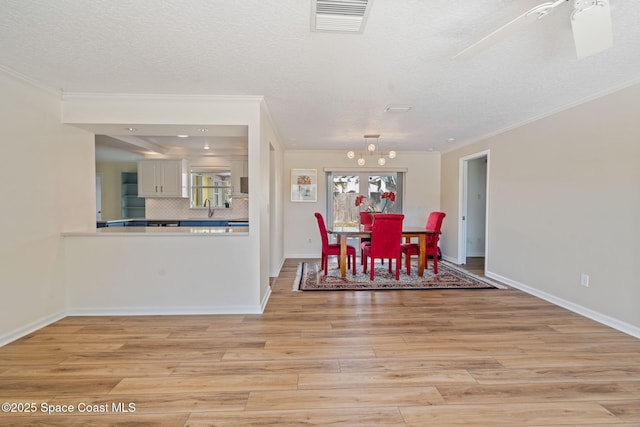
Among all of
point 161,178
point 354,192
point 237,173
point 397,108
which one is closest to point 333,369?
point 397,108

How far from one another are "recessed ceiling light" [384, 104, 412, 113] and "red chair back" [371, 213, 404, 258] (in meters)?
1.46

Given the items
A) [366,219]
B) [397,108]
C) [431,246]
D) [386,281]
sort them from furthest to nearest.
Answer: [366,219], [431,246], [386,281], [397,108]

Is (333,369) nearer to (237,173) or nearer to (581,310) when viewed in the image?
(581,310)

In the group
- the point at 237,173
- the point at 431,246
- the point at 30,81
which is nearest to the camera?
the point at 30,81

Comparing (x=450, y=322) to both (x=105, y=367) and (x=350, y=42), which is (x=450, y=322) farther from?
(x=105, y=367)

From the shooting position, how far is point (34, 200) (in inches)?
110

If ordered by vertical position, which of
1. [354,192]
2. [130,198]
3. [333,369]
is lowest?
[333,369]

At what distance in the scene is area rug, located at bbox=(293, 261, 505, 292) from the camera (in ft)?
13.8

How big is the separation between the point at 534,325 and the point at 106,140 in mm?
6677

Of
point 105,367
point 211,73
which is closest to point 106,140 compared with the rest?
point 211,73

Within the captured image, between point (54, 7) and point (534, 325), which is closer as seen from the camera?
point (54, 7)

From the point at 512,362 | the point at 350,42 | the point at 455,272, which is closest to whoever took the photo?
the point at 350,42

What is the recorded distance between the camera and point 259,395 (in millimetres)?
1867

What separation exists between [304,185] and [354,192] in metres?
1.17
